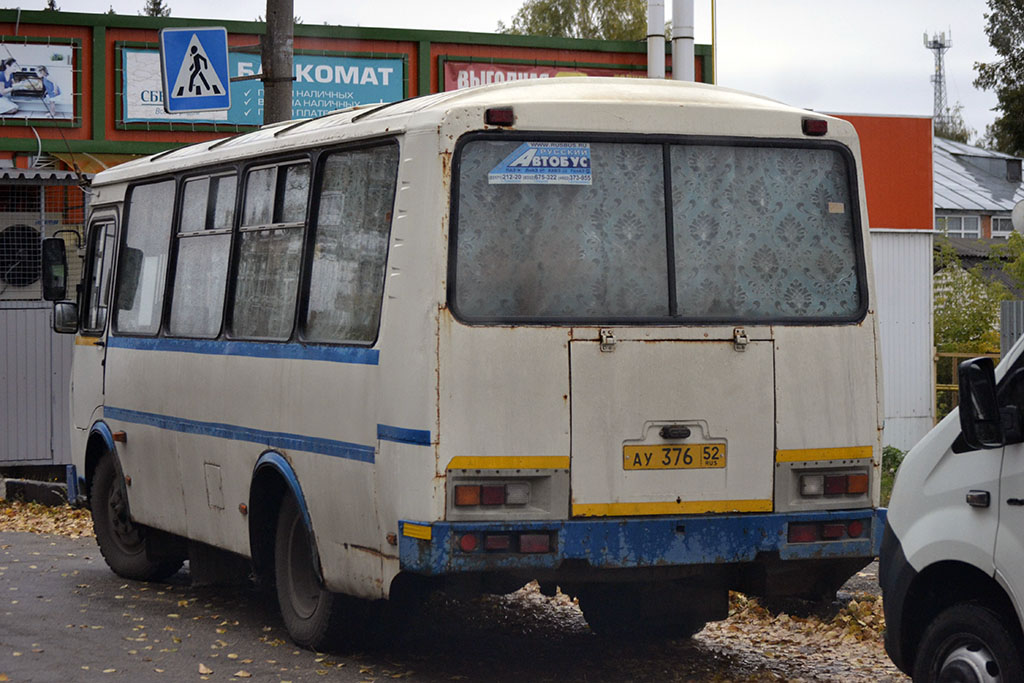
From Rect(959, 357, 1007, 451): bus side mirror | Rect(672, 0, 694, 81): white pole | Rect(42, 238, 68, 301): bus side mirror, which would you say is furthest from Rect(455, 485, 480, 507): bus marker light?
Rect(672, 0, 694, 81): white pole

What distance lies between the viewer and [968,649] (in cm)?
607

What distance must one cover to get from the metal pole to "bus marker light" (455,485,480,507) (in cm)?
815

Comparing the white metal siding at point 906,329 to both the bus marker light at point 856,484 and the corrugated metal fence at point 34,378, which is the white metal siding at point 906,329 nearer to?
the corrugated metal fence at point 34,378

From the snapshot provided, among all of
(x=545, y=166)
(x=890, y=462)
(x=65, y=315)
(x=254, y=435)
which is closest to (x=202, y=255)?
(x=254, y=435)

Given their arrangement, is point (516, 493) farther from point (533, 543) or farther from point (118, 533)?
point (118, 533)

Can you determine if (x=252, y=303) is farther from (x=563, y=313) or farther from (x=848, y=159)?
(x=848, y=159)

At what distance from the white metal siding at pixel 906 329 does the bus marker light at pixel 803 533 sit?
664 inches

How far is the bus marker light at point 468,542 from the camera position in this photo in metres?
7.72

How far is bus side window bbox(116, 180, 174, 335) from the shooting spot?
11258 millimetres

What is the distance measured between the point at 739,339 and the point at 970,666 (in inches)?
98.4

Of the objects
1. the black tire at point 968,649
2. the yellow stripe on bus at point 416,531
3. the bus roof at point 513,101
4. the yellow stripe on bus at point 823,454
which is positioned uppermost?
the bus roof at point 513,101

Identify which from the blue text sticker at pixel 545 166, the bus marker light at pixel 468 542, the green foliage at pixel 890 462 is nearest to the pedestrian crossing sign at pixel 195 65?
the green foliage at pixel 890 462

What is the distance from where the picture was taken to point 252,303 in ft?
32.3

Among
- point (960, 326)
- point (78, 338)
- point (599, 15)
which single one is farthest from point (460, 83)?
point (599, 15)
